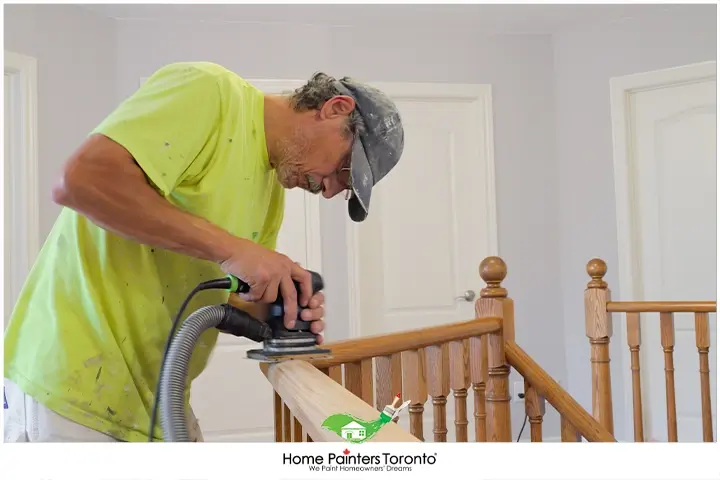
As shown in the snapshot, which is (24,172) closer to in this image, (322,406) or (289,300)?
(289,300)

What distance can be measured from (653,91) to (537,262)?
0.86 m

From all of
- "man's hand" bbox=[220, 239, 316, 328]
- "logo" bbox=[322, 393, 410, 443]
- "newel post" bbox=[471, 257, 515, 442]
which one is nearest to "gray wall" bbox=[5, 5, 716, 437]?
"newel post" bbox=[471, 257, 515, 442]

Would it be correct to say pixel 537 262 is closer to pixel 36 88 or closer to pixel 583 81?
pixel 583 81

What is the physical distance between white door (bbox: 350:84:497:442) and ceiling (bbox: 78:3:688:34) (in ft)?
1.36

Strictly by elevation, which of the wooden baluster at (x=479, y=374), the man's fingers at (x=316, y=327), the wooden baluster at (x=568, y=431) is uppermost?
the man's fingers at (x=316, y=327)

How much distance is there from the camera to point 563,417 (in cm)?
143

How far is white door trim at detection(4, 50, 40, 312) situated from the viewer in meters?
1.46

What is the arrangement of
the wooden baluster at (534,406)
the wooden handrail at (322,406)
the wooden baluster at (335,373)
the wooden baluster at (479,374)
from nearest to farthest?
the wooden handrail at (322,406) < the wooden baluster at (335,373) < the wooden baluster at (479,374) < the wooden baluster at (534,406)

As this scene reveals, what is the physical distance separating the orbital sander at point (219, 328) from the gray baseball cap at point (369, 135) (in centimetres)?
19

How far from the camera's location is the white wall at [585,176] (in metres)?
2.47

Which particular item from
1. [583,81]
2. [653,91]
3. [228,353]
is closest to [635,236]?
[653,91]

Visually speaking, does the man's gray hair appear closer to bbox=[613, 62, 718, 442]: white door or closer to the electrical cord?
the electrical cord

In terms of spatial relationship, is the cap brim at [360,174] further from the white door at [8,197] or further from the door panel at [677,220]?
the door panel at [677,220]

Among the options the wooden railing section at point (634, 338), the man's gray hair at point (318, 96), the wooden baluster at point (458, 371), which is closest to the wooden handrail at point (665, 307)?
the wooden railing section at point (634, 338)
